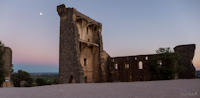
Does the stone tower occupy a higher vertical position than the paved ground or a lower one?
higher

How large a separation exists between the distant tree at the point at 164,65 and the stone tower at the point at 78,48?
27.8 feet

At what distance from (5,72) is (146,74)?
19.5 meters

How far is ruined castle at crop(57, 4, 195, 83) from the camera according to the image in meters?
19.5

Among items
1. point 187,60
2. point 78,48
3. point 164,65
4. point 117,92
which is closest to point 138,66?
point 164,65

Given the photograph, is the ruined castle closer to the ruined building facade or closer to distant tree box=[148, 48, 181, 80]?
distant tree box=[148, 48, 181, 80]

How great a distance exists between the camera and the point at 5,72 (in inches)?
708

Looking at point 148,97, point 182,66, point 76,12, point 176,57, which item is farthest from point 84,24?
point 148,97

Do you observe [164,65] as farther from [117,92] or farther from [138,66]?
[117,92]

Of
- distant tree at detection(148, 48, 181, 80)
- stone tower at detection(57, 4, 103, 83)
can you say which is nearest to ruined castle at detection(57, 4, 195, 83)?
stone tower at detection(57, 4, 103, 83)

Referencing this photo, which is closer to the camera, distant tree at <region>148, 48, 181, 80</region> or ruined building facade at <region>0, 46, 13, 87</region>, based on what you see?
ruined building facade at <region>0, 46, 13, 87</region>

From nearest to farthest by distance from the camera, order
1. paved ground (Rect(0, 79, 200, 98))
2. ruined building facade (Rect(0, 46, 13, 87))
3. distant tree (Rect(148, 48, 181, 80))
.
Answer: paved ground (Rect(0, 79, 200, 98)) → ruined building facade (Rect(0, 46, 13, 87)) → distant tree (Rect(148, 48, 181, 80))

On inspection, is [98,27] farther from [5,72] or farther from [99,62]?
[5,72]

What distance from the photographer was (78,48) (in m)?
19.6

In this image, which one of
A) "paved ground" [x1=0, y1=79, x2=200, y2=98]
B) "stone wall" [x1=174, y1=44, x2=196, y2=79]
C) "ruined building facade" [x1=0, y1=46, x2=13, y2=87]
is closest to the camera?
"paved ground" [x1=0, y1=79, x2=200, y2=98]
